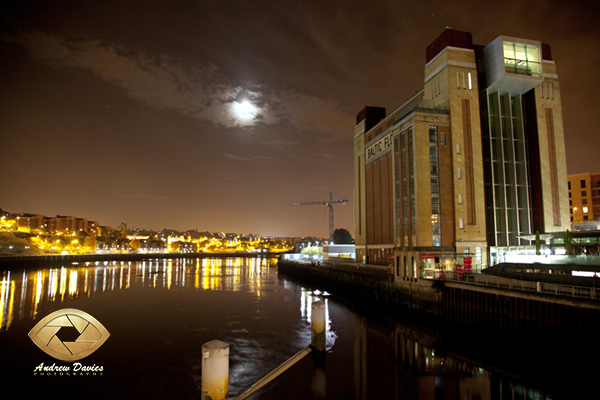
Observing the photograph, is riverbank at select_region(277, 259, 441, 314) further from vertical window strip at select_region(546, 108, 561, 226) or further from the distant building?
the distant building

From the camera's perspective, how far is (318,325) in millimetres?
18969

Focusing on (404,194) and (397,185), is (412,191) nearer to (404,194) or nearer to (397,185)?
(404,194)

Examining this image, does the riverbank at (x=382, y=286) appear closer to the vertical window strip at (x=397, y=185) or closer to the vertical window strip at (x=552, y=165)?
the vertical window strip at (x=397, y=185)

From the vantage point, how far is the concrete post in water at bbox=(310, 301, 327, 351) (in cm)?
1786

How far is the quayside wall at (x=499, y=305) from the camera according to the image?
17969 mm

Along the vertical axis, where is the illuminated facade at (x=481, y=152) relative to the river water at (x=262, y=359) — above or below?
above

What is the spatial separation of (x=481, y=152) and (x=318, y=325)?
31873mm

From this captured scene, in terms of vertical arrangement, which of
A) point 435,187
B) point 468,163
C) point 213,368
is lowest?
point 213,368

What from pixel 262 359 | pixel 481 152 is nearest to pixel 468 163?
pixel 481 152

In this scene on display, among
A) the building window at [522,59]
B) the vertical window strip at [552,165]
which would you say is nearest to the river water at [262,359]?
the vertical window strip at [552,165]

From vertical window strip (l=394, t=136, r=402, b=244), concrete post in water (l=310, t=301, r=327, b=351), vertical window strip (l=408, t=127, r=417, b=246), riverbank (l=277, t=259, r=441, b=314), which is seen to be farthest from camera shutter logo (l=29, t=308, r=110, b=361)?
vertical window strip (l=394, t=136, r=402, b=244)

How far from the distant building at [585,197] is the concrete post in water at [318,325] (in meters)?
91.9

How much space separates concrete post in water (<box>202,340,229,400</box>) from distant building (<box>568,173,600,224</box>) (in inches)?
3968

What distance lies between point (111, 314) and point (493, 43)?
5080 cm
